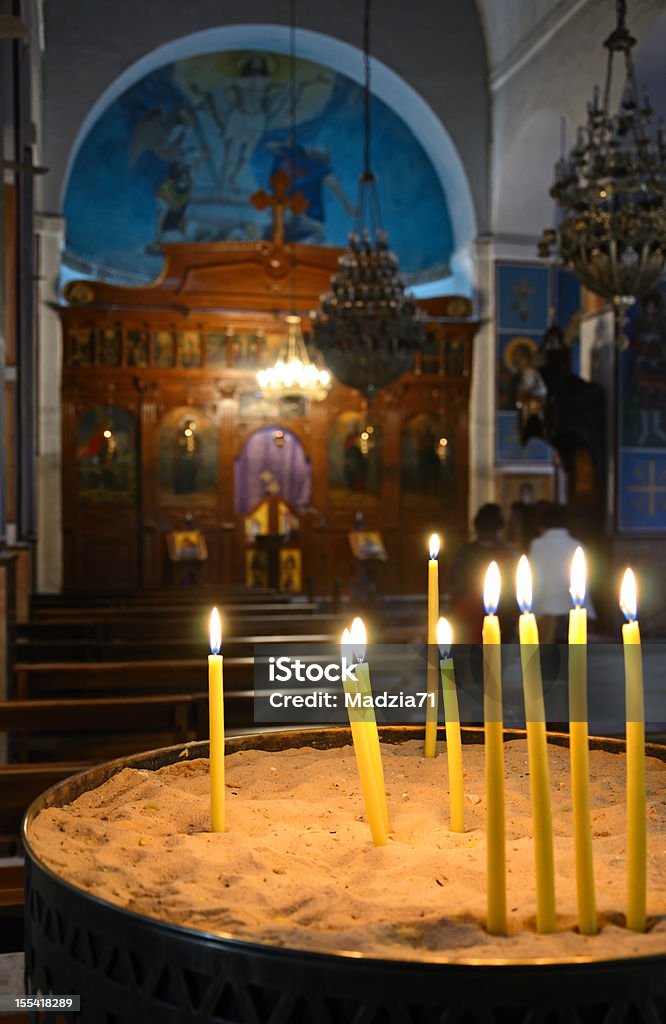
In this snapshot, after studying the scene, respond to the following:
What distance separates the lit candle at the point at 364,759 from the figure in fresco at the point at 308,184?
1744cm

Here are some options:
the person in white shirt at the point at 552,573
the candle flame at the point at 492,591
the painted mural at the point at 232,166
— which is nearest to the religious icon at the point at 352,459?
the painted mural at the point at 232,166

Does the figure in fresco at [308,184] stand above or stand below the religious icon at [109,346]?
above

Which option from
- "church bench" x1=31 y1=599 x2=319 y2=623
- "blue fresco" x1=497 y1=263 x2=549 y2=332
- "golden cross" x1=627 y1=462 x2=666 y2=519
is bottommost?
"church bench" x1=31 y1=599 x2=319 y2=623

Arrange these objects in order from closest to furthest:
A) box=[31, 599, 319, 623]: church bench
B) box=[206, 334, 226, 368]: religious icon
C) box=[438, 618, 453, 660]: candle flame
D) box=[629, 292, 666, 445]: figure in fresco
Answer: box=[438, 618, 453, 660]: candle flame
box=[31, 599, 319, 623]: church bench
box=[629, 292, 666, 445]: figure in fresco
box=[206, 334, 226, 368]: religious icon


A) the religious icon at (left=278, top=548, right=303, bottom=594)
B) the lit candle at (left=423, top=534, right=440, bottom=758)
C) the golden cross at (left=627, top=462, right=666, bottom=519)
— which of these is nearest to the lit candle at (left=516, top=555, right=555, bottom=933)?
the lit candle at (left=423, top=534, right=440, bottom=758)

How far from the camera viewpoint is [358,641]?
58.3 inches

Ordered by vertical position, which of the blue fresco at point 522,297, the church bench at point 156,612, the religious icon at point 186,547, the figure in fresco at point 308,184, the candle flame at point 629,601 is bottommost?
the church bench at point 156,612

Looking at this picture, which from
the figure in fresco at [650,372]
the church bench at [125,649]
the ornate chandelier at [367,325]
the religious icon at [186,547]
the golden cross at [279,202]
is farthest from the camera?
the religious icon at [186,547]

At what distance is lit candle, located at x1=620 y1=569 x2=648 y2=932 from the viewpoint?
1.14 m

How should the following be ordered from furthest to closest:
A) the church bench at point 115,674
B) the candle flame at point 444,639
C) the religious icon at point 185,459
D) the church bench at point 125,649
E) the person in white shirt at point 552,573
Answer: the religious icon at point 185,459 < the person in white shirt at point 552,573 < the church bench at point 125,649 < the church bench at point 115,674 < the candle flame at point 444,639

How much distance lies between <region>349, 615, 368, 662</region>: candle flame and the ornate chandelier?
9.24 meters

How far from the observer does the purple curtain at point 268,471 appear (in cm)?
1797

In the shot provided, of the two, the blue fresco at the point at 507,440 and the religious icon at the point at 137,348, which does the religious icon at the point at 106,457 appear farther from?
the blue fresco at the point at 507,440

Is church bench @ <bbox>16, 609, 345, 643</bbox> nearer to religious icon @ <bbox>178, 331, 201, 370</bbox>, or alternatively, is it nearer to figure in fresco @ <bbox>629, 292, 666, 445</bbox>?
figure in fresco @ <bbox>629, 292, 666, 445</bbox>
